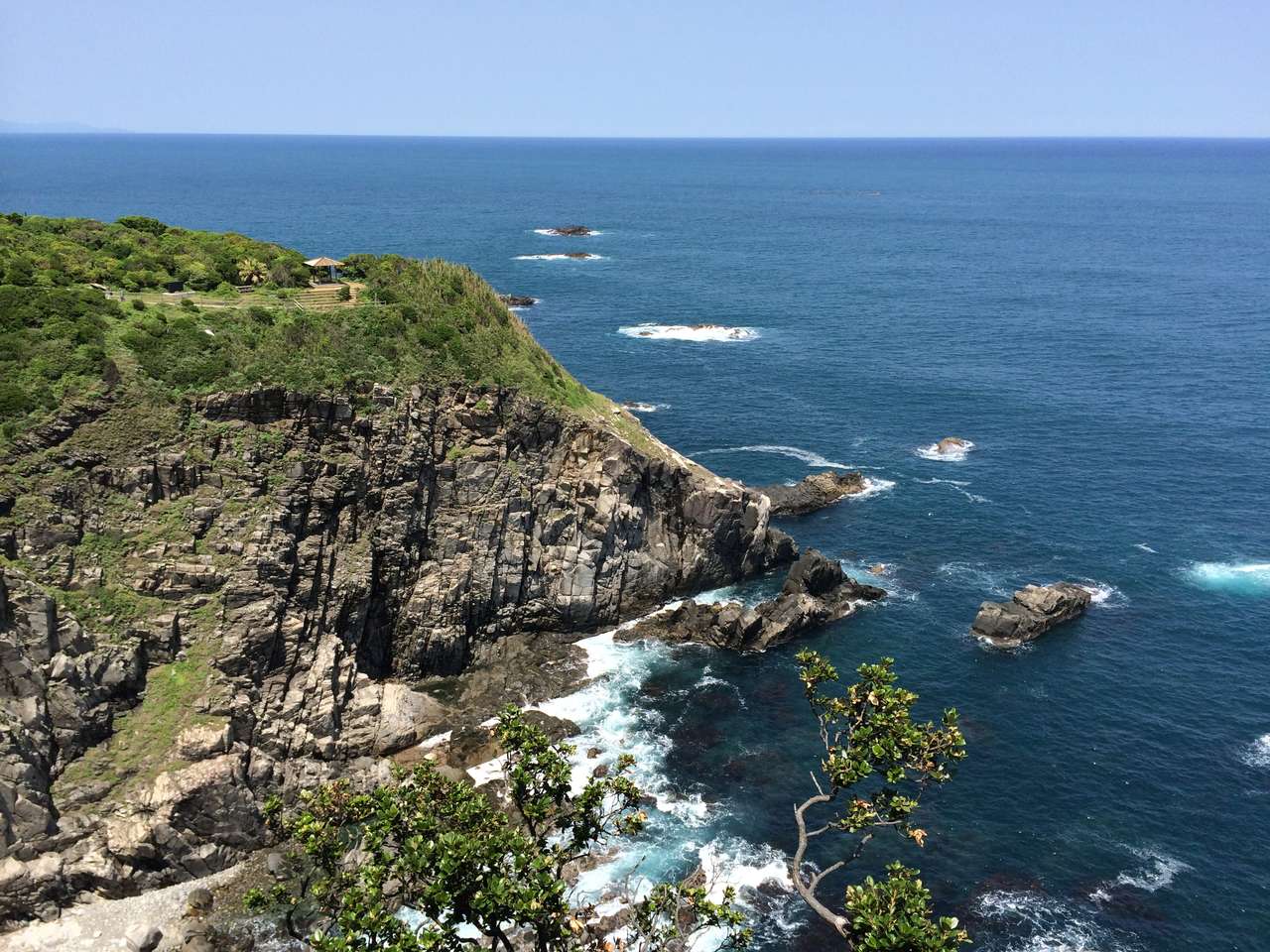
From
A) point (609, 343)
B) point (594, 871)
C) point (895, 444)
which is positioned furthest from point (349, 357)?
point (609, 343)

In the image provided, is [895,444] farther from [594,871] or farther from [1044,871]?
[594,871]

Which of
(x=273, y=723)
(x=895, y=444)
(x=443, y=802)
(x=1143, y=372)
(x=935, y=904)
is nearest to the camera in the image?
(x=443, y=802)

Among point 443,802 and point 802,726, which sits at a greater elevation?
point 443,802

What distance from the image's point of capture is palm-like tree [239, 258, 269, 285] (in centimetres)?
7988

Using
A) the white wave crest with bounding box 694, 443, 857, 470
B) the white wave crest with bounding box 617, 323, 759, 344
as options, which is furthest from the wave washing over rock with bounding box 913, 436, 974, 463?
the white wave crest with bounding box 617, 323, 759, 344

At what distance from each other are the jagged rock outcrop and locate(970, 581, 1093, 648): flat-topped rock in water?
1002 centimetres

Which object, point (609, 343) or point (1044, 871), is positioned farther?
point (609, 343)

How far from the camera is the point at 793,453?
344 feet

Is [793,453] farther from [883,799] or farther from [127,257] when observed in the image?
[883,799]

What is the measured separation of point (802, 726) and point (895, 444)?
5451cm

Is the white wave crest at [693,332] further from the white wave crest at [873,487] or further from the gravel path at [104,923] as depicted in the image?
the gravel path at [104,923]

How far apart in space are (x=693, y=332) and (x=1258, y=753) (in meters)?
109

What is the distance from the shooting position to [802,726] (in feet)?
205

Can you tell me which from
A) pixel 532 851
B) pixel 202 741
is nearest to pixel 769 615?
pixel 202 741
